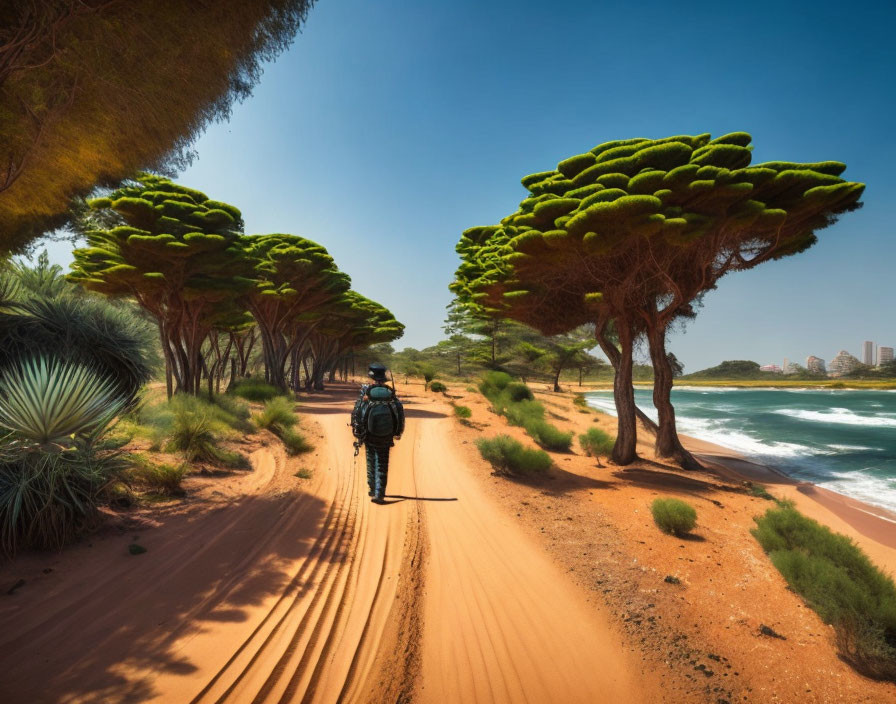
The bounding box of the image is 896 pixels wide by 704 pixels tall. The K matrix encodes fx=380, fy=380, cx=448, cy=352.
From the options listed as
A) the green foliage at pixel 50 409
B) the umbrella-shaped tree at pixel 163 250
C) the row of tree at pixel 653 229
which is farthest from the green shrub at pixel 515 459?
the umbrella-shaped tree at pixel 163 250

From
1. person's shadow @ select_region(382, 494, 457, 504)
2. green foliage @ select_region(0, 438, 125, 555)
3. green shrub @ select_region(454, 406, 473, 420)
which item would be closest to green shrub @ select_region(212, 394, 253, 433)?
person's shadow @ select_region(382, 494, 457, 504)

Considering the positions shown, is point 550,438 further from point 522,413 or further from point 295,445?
point 295,445

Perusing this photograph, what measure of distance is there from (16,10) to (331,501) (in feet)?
24.3

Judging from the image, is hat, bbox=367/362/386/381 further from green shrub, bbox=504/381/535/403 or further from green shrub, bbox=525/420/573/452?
green shrub, bbox=504/381/535/403

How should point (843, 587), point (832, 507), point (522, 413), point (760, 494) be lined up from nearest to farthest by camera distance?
point (843, 587)
point (760, 494)
point (832, 507)
point (522, 413)

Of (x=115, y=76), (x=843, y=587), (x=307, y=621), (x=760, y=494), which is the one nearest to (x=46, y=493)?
(x=307, y=621)

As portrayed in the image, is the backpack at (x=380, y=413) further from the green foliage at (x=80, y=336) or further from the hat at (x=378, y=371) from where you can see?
the green foliage at (x=80, y=336)

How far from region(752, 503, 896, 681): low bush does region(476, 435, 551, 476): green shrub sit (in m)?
4.11

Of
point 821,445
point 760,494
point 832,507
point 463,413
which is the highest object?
point 463,413

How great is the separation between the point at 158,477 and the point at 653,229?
10183 mm

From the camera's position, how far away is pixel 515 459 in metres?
8.77

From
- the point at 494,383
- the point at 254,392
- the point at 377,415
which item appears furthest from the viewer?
the point at 494,383

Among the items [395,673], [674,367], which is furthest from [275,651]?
[674,367]

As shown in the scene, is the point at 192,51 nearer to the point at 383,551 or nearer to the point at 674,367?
the point at 383,551
